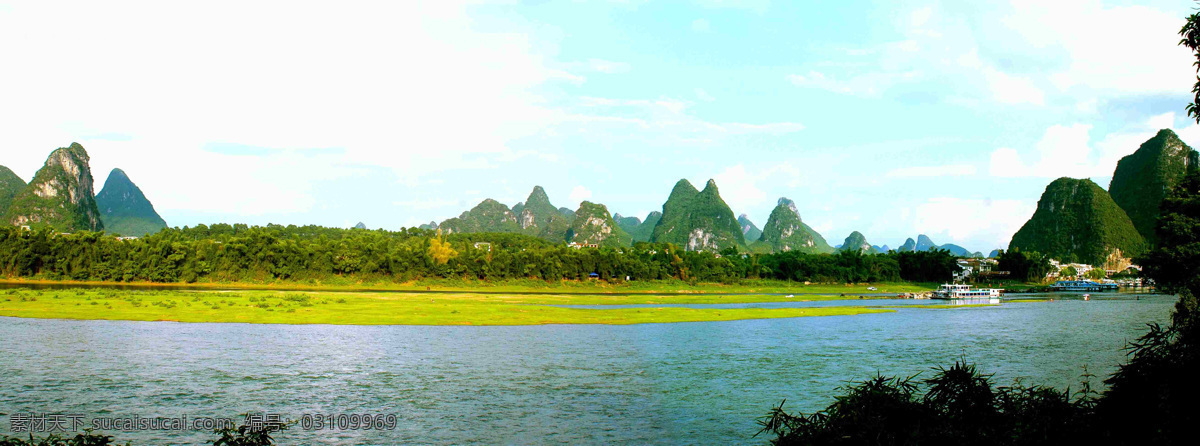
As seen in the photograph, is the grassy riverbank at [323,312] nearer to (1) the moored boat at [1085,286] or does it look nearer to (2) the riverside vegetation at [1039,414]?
(2) the riverside vegetation at [1039,414]

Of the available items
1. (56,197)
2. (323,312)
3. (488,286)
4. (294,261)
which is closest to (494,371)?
(323,312)

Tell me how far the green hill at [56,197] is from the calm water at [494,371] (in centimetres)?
14960

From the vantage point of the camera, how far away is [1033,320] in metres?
61.8

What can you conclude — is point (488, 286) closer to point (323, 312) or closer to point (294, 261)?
point (294, 261)

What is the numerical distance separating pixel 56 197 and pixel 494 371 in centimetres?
18198

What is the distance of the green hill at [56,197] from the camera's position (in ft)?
536

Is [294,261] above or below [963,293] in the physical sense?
above

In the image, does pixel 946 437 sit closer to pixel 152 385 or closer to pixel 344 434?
pixel 344 434

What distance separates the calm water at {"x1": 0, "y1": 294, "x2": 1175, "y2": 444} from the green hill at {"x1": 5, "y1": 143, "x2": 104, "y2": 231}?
150 meters

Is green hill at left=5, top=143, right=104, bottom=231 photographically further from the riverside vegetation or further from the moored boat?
the moored boat

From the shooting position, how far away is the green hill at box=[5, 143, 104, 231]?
163m

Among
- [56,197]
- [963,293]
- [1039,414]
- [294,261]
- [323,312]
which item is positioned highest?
[56,197]

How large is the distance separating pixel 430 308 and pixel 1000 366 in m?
40.4

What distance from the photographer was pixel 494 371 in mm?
27578
